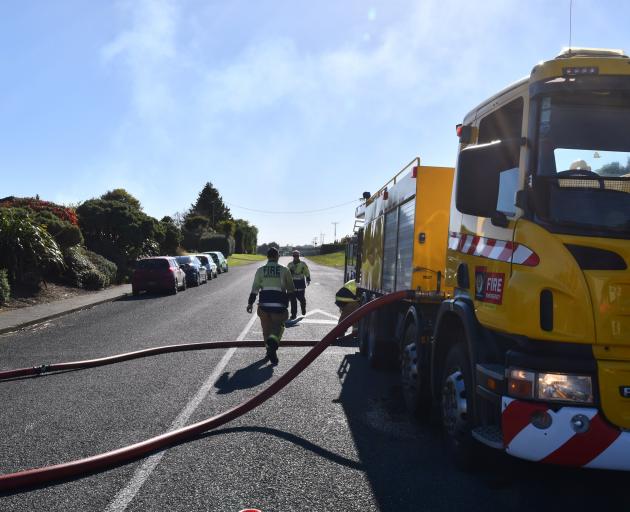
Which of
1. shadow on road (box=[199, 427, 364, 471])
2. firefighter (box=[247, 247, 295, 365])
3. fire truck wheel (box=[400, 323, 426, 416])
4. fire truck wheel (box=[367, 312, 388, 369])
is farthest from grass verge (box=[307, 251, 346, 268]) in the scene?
shadow on road (box=[199, 427, 364, 471])

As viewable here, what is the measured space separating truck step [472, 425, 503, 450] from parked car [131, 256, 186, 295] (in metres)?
20.6

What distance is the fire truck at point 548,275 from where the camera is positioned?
3.47m

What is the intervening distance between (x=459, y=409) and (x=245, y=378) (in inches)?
160

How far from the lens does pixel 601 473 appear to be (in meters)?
4.61

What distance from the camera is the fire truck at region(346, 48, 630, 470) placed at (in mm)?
3473

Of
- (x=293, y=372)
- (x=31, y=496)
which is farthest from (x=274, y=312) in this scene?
(x=31, y=496)

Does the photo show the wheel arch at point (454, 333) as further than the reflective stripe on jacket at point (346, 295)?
No

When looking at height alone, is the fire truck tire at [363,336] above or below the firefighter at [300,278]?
below

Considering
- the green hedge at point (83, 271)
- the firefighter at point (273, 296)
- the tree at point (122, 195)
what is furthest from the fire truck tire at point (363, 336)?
the tree at point (122, 195)

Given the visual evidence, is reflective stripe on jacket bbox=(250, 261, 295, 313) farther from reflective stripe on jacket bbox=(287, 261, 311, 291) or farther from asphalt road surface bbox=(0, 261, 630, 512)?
reflective stripe on jacket bbox=(287, 261, 311, 291)

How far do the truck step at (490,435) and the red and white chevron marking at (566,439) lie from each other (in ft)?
0.45

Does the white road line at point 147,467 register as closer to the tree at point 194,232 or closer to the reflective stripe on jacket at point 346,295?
the reflective stripe on jacket at point 346,295

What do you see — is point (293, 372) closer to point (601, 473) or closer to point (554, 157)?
point (601, 473)

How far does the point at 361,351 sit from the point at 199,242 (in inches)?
2188
